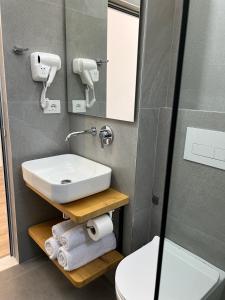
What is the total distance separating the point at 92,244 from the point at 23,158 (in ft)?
2.54

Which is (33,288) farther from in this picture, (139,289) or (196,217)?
(196,217)

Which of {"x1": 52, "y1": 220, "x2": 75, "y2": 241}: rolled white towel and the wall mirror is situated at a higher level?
the wall mirror

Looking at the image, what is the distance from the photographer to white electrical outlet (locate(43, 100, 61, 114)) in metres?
1.69

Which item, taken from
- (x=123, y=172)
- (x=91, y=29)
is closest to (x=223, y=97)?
(x=123, y=172)

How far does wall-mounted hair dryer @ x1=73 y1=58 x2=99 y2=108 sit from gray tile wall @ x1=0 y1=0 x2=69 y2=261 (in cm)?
13

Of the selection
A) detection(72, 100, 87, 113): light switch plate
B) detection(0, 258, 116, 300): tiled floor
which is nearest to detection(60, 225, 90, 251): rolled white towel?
detection(0, 258, 116, 300): tiled floor

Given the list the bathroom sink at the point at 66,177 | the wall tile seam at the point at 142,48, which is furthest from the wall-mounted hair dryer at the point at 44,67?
the wall tile seam at the point at 142,48

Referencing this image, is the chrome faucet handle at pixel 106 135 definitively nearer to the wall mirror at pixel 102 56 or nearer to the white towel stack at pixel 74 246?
the wall mirror at pixel 102 56

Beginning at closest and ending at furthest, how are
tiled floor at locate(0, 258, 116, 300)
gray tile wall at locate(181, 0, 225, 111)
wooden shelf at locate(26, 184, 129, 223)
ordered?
1. gray tile wall at locate(181, 0, 225, 111)
2. wooden shelf at locate(26, 184, 129, 223)
3. tiled floor at locate(0, 258, 116, 300)

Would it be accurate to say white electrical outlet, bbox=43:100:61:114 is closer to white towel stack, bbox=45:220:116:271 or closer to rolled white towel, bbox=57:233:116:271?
white towel stack, bbox=45:220:116:271

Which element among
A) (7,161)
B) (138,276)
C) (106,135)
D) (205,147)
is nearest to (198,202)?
(205,147)

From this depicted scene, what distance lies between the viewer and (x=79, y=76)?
1.71 m

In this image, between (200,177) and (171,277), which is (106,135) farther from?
(171,277)

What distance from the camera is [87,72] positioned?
1638 mm
